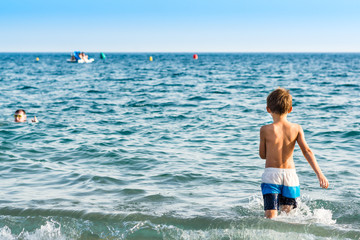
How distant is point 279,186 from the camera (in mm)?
4832

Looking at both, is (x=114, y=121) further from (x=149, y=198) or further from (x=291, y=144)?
(x=291, y=144)

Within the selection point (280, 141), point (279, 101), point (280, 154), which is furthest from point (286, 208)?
point (279, 101)

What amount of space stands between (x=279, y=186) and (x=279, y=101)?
100cm

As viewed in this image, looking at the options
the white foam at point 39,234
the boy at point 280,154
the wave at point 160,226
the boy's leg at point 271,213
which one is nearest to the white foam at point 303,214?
the wave at point 160,226

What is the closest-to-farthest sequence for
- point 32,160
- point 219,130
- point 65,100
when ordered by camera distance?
1. point 32,160
2. point 219,130
3. point 65,100

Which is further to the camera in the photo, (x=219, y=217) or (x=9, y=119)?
(x=9, y=119)

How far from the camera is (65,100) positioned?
814 inches

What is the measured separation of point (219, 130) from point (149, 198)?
6006 mm

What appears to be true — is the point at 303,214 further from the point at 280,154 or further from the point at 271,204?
the point at 280,154

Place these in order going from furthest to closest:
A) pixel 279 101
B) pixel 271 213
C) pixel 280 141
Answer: pixel 271 213 < pixel 280 141 < pixel 279 101

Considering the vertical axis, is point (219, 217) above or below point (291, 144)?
below

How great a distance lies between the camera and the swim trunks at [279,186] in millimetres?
4801

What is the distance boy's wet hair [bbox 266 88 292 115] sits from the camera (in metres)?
4.62

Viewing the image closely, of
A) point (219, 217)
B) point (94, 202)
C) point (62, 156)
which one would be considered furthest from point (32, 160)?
point (219, 217)
